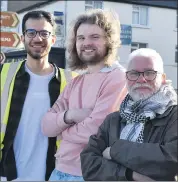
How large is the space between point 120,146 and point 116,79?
27.9 inches

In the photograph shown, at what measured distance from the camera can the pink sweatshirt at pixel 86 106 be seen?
2.83 m

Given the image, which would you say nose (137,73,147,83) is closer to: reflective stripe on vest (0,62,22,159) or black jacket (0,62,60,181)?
black jacket (0,62,60,181)

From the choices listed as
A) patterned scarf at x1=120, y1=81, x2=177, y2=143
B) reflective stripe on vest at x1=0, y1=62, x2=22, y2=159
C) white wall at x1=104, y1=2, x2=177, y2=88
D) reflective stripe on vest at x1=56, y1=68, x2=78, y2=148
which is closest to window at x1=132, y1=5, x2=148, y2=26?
white wall at x1=104, y1=2, x2=177, y2=88

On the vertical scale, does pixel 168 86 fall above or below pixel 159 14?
below

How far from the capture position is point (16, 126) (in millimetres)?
3375

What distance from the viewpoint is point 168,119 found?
232cm

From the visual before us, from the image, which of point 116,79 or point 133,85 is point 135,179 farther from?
point 116,79

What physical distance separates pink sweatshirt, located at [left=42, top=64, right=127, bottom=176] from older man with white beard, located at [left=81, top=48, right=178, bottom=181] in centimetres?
27

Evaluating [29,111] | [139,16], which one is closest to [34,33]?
[29,111]

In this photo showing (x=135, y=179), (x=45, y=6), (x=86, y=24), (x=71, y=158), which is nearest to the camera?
(x=135, y=179)

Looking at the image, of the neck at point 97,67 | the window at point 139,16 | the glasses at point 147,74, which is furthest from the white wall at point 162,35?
the glasses at point 147,74

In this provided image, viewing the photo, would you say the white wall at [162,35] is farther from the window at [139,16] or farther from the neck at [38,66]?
the neck at [38,66]

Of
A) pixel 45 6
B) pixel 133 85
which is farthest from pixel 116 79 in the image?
pixel 45 6

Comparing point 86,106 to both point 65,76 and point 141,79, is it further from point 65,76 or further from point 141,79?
point 65,76
